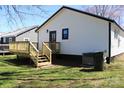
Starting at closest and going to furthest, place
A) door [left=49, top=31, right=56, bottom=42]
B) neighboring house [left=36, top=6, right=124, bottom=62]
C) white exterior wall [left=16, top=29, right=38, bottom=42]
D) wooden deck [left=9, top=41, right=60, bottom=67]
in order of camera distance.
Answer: wooden deck [left=9, top=41, right=60, bottom=67] → neighboring house [left=36, top=6, right=124, bottom=62] → door [left=49, top=31, right=56, bottom=42] → white exterior wall [left=16, top=29, right=38, bottom=42]

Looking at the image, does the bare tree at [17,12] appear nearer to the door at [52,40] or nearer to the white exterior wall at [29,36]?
the door at [52,40]

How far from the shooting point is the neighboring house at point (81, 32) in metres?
15.9

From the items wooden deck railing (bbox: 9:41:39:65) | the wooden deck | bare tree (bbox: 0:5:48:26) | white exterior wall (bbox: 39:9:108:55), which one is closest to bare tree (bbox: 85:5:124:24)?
white exterior wall (bbox: 39:9:108:55)

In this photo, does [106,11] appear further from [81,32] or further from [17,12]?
[17,12]

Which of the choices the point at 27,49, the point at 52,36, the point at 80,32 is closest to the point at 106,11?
the point at 52,36

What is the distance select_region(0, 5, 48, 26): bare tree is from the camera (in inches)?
435

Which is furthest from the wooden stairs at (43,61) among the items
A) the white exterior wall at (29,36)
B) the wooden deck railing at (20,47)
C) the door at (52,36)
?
the white exterior wall at (29,36)

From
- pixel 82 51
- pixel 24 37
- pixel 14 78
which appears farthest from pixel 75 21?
pixel 24 37

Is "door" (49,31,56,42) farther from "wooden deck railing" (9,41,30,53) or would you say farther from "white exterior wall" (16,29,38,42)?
"white exterior wall" (16,29,38,42)

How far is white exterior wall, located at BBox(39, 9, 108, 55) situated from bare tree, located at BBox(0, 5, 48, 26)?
19.2 ft

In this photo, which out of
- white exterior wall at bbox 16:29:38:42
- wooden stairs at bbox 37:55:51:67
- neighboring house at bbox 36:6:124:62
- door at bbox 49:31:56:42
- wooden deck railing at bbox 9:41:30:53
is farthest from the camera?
white exterior wall at bbox 16:29:38:42

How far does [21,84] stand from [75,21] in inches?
365
